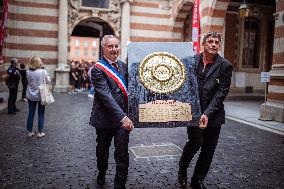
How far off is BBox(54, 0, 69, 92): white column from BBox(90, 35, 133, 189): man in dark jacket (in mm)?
13477

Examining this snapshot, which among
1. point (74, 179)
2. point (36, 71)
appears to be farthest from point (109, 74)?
point (36, 71)

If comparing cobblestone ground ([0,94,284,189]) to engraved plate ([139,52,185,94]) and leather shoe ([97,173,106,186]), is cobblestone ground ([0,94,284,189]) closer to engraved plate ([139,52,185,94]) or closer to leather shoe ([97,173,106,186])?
leather shoe ([97,173,106,186])

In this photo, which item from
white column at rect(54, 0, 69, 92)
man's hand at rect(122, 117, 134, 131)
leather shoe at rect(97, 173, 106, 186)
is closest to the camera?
man's hand at rect(122, 117, 134, 131)

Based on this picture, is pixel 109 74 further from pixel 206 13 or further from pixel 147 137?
pixel 206 13

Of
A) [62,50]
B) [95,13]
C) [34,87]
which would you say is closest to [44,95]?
[34,87]

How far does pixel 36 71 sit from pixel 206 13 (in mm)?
8841

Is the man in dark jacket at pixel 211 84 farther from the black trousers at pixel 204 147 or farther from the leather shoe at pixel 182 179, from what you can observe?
the leather shoe at pixel 182 179

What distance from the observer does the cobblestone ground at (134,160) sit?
13.4ft

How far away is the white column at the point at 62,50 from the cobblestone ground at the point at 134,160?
8662 millimetres

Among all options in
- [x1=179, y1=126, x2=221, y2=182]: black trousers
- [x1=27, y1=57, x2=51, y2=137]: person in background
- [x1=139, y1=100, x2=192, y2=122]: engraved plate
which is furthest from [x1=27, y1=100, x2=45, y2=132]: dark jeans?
[x1=139, y1=100, x2=192, y2=122]: engraved plate

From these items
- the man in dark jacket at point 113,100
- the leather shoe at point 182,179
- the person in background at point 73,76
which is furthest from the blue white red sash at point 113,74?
the person in background at point 73,76

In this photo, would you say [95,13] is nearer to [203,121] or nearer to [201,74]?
[201,74]

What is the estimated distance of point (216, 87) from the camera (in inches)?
140

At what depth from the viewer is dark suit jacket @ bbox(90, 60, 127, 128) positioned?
321 centimetres
